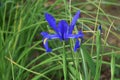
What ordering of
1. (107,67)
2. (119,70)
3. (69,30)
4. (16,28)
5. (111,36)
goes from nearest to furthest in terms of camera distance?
(69,30)
(16,28)
(119,70)
(107,67)
(111,36)

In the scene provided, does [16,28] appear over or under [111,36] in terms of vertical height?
over

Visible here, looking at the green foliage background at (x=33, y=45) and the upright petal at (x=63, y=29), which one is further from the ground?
the upright petal at (x=63, y=29)

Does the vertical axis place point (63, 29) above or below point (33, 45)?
above

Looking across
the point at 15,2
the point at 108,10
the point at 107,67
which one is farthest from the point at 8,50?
the point at 108,10

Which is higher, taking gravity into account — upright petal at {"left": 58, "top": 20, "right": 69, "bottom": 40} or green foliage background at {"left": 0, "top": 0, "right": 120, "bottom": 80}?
upright petal at {"left": 58, "top": 20, "right": 69, "bottom": 40}

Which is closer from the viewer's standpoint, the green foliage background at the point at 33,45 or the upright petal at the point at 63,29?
the upright petal at the point at 63,29

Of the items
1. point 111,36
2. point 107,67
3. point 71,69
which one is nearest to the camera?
point 71,69

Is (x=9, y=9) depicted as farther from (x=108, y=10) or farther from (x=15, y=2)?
(x=108, y=10)

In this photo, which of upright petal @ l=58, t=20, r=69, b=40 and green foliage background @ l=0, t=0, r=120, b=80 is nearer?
upright petal @ l=58, t=20, r=69, b=40

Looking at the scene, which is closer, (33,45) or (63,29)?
(63,29)

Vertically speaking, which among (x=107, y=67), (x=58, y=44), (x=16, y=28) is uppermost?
(x=16, y=28)

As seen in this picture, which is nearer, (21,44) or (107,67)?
(21,44)
